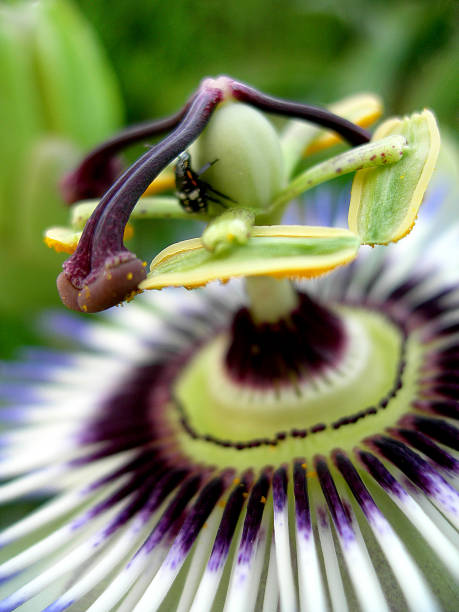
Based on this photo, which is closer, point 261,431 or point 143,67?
point 261,431

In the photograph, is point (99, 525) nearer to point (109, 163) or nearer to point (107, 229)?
point (107, 229)

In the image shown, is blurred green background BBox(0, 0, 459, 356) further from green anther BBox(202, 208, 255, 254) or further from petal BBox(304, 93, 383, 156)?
green anther BBox(202, 208, 255, 254)

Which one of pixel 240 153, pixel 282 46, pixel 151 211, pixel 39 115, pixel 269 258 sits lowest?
pixel 269 258

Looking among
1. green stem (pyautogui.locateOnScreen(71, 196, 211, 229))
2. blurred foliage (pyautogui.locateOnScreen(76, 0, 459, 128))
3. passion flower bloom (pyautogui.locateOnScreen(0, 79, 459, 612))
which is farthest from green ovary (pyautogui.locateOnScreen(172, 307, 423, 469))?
blurred foliage (pyautogui.locateOnScreen(76, 0, 459, 128))

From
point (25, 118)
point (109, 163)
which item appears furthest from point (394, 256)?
point (25, 118)

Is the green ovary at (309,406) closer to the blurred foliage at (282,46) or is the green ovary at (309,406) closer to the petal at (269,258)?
the petal at (269,258)

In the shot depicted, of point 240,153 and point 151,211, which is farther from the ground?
point 151,211

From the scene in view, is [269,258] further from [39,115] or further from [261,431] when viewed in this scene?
[39,115]

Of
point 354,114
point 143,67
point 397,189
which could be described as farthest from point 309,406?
point 143,67
